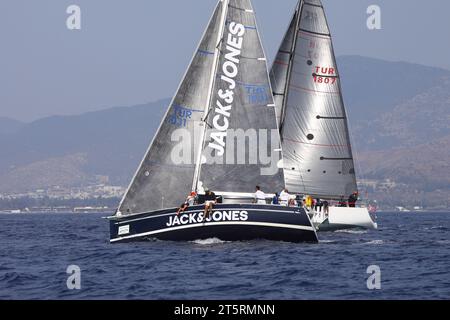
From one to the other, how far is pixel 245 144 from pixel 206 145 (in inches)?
58.4

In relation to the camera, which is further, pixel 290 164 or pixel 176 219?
pixel 290 164

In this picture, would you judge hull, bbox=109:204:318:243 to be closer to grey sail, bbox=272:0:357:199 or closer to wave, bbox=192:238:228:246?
wave, bbox=192:238:228:246

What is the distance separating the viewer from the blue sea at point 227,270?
26.8 metres

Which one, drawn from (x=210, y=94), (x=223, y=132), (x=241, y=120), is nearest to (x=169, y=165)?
(x=223, y=132)

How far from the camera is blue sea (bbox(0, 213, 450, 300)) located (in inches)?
1054

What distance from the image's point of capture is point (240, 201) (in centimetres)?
3962

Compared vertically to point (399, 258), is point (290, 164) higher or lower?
higher

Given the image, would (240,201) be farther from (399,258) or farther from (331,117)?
(331,117)

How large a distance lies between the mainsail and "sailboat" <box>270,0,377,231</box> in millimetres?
13218

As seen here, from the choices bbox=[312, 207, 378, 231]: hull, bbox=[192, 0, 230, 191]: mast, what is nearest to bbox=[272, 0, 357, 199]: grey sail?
bbox=[312, 207, 378, 231]: hull

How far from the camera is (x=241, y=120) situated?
38.6 meters
